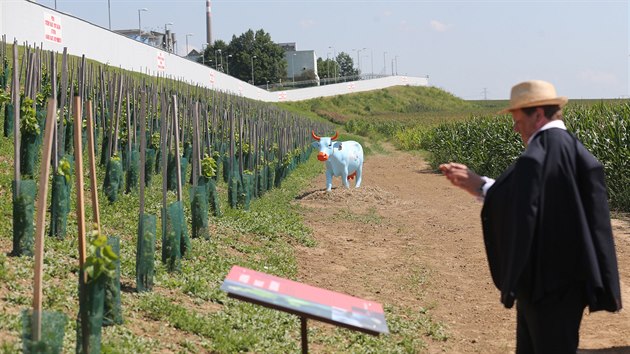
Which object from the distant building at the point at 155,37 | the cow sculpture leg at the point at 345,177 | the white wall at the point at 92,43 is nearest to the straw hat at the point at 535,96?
the cow sculpture leg at the point at 345,177

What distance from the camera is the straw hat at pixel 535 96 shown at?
16.7 ft

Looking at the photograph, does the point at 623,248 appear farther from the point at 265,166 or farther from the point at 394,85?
the point at 394,85

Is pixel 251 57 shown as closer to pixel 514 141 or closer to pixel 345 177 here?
pixel 514 141

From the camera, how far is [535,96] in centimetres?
511

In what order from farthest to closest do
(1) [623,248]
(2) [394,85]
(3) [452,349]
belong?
(2) [394,85] < (1) [623,248] < (3) [452,349]

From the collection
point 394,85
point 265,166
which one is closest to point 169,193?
point 265,166

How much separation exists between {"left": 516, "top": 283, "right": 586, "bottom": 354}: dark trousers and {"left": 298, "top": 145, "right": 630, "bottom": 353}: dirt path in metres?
3.60

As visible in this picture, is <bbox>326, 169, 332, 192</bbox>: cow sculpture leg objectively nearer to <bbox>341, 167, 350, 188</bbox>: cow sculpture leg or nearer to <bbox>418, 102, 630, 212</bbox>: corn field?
<bbox>341, 167, 350, 188</bbox>: cow sculpture leg

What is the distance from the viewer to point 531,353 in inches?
203

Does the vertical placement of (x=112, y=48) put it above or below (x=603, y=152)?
above

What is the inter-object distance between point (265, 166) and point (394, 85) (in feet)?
310

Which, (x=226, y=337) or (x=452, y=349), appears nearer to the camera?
(x=226, y=337)

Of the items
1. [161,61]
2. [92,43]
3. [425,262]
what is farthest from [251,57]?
[425,262]

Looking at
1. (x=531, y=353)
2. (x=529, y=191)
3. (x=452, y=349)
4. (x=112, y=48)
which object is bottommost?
(x=452, y=349)
